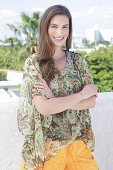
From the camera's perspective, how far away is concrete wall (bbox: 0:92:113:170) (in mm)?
1412

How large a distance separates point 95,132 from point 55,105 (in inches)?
26.4

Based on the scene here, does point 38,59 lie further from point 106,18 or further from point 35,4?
point 106,18

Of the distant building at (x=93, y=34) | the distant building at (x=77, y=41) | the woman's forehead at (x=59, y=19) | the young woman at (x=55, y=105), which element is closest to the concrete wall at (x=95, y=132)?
the young woman at (x=55, y=105)

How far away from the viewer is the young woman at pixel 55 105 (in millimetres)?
1072

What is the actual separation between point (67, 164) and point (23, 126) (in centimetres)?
26

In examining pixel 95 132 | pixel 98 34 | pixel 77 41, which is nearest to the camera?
pixel 95 132

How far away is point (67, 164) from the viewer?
3.66ft

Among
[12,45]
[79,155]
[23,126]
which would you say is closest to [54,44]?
[23,126]

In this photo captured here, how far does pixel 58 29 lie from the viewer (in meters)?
1.12

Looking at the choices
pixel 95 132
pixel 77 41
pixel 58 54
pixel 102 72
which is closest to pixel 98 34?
pixel 77 41

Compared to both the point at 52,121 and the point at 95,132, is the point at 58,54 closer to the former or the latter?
the point at 52,121

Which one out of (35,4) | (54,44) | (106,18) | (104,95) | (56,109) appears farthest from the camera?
(106,18)

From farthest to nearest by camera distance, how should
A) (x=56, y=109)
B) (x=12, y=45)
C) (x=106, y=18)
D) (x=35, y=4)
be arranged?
(x=106, y=18) < (x=35, y=4) < (x=12, y=45) < (x=56, y=109)

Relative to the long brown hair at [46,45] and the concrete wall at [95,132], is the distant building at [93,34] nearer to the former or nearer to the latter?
the concrete wall at [95,132]
